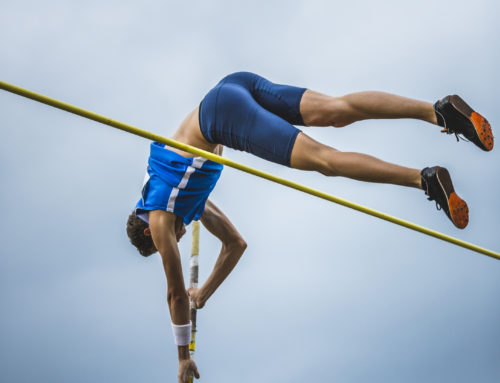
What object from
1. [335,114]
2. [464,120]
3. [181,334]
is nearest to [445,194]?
[464,120]

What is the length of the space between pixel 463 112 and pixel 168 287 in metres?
2.03

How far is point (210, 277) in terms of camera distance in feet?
15.5

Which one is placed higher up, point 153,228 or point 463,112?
point 463,112

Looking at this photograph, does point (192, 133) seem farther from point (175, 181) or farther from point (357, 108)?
point (357, 108)

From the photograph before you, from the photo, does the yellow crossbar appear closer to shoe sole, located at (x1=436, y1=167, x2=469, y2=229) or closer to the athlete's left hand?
shoe sole, located at (x1=436, y1=167, x2=469, y2=229)

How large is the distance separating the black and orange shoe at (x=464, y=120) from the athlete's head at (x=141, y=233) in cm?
180

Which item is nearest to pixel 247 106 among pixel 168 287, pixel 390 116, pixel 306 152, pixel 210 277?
pixel 306 152

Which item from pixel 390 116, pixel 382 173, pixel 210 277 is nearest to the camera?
pixel 382 173

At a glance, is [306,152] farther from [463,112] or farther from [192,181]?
[192,181]

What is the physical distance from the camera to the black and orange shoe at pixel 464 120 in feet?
9.83

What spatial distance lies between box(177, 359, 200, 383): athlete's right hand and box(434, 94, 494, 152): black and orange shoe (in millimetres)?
2146

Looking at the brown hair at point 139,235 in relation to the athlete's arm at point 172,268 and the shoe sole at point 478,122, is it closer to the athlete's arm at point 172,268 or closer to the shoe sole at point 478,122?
the athlete's arm at point 172,268

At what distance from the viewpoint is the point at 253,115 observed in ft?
10.7

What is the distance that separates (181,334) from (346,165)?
1.72 m
